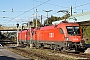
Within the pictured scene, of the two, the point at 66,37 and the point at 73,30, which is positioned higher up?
the point at 73,30

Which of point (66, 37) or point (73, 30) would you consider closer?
point (66, 37)

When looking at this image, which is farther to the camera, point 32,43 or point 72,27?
point 32,43

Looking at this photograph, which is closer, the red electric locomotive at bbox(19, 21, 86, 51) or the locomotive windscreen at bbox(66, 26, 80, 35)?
the red electric locomotive at bbox(19, 21, 86, 51)

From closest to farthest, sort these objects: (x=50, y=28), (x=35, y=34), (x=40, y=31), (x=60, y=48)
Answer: (x=60, y=48), (x=50, y=28), (x=40, y=31), (x=35, y=34)

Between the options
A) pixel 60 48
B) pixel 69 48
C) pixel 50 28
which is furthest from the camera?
pixel 50 28

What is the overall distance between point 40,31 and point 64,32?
39.4 ft

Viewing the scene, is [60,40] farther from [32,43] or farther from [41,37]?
[32,43]

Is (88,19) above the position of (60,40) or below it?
above

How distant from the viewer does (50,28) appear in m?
35.0

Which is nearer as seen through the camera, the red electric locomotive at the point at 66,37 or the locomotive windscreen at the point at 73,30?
the red electric locomotive at the point at 66,37

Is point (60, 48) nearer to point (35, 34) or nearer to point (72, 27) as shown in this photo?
point (72, 27)

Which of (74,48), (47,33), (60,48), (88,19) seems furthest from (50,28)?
(88,19)

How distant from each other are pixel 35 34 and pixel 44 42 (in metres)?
7.33

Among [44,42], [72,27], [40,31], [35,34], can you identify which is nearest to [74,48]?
[72,27]
